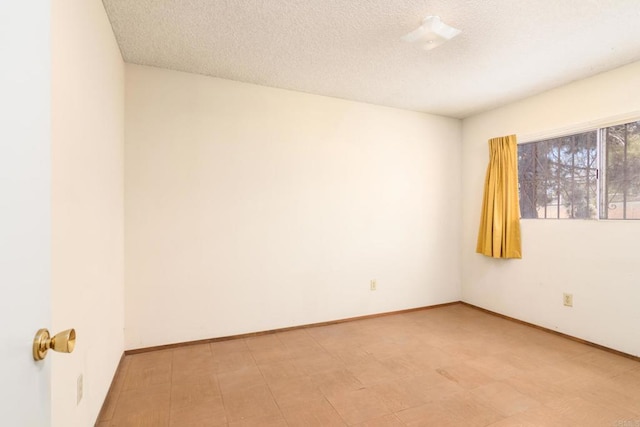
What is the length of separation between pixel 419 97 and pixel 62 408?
12.2ft

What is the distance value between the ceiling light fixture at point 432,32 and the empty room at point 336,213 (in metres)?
0.02

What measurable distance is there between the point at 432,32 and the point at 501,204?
2319 millimetres

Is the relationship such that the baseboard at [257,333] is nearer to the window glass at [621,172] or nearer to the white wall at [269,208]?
the white wall at [269,208]

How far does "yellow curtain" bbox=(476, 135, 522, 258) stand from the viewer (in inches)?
134

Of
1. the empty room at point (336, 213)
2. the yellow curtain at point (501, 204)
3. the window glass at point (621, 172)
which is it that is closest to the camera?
the empty room at point (336, 213)

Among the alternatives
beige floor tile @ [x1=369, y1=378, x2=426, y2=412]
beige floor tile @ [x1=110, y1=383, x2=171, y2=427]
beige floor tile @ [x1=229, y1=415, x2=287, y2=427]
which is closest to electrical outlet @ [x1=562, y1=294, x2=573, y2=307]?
beige floor tile @ [x1=369, y1=378, x2=426, y2=412]

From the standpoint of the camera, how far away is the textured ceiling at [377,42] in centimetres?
193

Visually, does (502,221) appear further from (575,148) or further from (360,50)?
(360,50)

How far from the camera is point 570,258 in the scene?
9.74 feet

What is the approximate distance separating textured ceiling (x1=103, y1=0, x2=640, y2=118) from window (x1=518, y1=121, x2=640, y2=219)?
24.1 inches

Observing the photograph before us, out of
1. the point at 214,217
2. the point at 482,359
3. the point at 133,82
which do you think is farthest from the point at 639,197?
the point at 133,82

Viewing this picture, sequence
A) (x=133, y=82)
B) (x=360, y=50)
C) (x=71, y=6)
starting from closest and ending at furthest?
(x=71, y=6)
(x=360, y=50)
(x=133, y=82)

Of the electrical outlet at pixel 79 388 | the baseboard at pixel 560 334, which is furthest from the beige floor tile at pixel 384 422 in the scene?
the baseboard at pixel 560 334

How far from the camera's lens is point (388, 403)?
1.93 metres
